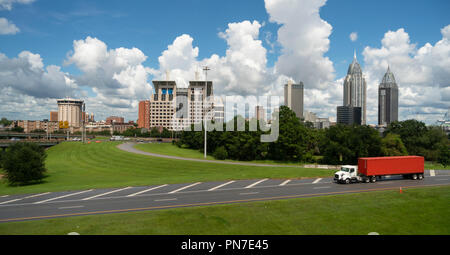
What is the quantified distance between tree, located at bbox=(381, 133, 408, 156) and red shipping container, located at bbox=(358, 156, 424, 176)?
29.7 metres

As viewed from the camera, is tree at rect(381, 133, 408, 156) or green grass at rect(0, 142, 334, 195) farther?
tree at rect(381, 133, 408, 156)

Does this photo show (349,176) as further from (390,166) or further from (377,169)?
(390,166)

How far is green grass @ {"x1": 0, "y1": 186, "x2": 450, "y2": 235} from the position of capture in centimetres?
1296

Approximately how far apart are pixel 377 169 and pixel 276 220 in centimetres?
1867

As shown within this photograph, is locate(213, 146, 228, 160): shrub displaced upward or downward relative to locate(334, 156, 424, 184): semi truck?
downward

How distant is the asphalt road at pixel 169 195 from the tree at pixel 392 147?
2869 cm

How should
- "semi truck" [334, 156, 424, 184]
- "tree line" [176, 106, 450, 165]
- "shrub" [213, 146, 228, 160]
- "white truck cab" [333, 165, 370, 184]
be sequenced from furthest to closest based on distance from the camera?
"shrub" [213, 146, 228, 160] → "tree line" [176, 106, 450, 165] → "semi truck" [334, 156, 424, 184] → "white truck cab" [333, 165, 370, 184]

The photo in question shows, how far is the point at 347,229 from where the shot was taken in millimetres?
13047

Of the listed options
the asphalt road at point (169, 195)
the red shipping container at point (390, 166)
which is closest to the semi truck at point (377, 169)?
the red shipping container at point (390, 166)

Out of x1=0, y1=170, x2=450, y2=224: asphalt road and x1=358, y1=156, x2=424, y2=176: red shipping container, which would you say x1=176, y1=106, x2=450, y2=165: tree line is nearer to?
x1=358, y1=156, x2=424, y2=176: red shipping container

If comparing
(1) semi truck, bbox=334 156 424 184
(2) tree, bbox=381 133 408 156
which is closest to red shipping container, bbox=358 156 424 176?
(1) semi truck, bbox=334 156 424 184

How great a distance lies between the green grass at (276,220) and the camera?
13.0 metres

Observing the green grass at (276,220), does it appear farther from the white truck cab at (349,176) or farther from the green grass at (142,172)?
the green grass at (142,172)
